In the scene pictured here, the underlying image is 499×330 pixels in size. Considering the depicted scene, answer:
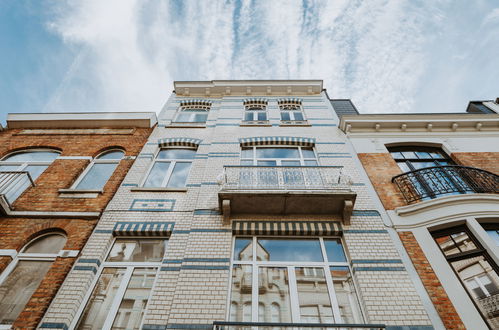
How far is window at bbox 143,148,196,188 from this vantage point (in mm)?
7195

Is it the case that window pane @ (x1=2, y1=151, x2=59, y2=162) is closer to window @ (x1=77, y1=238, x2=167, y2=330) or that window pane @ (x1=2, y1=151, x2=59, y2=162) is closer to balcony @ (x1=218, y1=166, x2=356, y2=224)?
window @ (x1=77, y1=238, x2=167, y2=330)

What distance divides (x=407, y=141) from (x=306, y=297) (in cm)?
617

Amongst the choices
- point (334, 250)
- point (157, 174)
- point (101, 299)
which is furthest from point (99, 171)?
point (334, 250)

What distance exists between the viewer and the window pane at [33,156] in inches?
318

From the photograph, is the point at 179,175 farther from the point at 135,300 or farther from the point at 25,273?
the point at 25,273

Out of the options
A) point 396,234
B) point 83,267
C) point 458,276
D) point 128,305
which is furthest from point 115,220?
point 458,276

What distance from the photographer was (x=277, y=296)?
4.61 metres

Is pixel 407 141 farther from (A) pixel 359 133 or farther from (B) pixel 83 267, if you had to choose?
(B) pixel 83 267

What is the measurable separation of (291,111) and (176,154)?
4989 millimetres

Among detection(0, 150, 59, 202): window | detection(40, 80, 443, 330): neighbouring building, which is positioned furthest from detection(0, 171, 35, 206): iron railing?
detection(40, 80, 443, 330): neighbouring building

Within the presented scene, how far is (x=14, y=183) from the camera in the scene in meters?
6.40

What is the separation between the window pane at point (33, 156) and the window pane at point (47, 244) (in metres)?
3.40

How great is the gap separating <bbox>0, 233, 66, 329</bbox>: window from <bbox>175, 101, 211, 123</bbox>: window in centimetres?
574

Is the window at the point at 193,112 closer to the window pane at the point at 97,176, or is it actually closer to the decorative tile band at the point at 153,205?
the window pane at the point at 97,176
